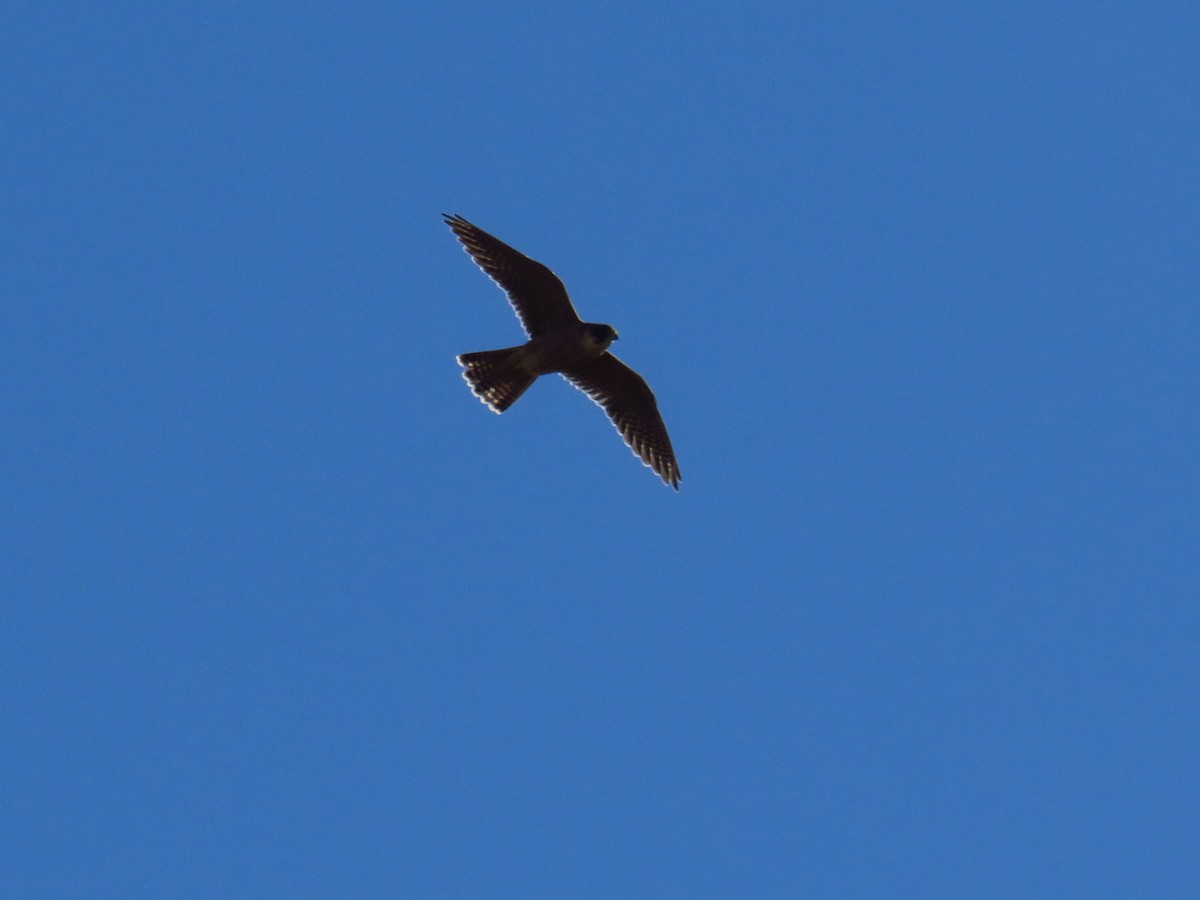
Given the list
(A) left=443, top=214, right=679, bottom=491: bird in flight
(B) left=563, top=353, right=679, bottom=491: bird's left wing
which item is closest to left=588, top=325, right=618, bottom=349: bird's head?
(A) left=443, top=214, right=679, bottom=491: bird in flight

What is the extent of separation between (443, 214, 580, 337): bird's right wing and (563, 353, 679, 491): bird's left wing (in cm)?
82

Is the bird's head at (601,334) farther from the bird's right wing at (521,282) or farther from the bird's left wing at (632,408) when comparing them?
the bird's left wing at (632,408)

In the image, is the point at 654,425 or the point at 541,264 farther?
the point at 654,425

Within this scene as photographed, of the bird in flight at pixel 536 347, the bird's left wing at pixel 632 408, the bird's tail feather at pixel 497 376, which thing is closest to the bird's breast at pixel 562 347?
the bird in flight at pixel 536 347

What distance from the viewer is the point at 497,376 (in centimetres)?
1578

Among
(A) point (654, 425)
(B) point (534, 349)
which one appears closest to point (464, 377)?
(B) point (534, 349)

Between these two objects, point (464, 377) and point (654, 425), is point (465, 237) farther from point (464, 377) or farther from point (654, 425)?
point (654, 425)

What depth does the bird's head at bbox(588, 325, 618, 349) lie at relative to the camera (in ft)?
50.4

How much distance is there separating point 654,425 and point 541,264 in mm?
2573

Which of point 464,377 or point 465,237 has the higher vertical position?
point 465,237

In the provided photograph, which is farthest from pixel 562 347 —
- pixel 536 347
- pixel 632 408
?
pixel 632 408

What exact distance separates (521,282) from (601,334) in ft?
3.25

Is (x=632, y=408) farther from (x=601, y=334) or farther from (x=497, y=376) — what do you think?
(x=497, y=376)

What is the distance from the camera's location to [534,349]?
15.5 metres
